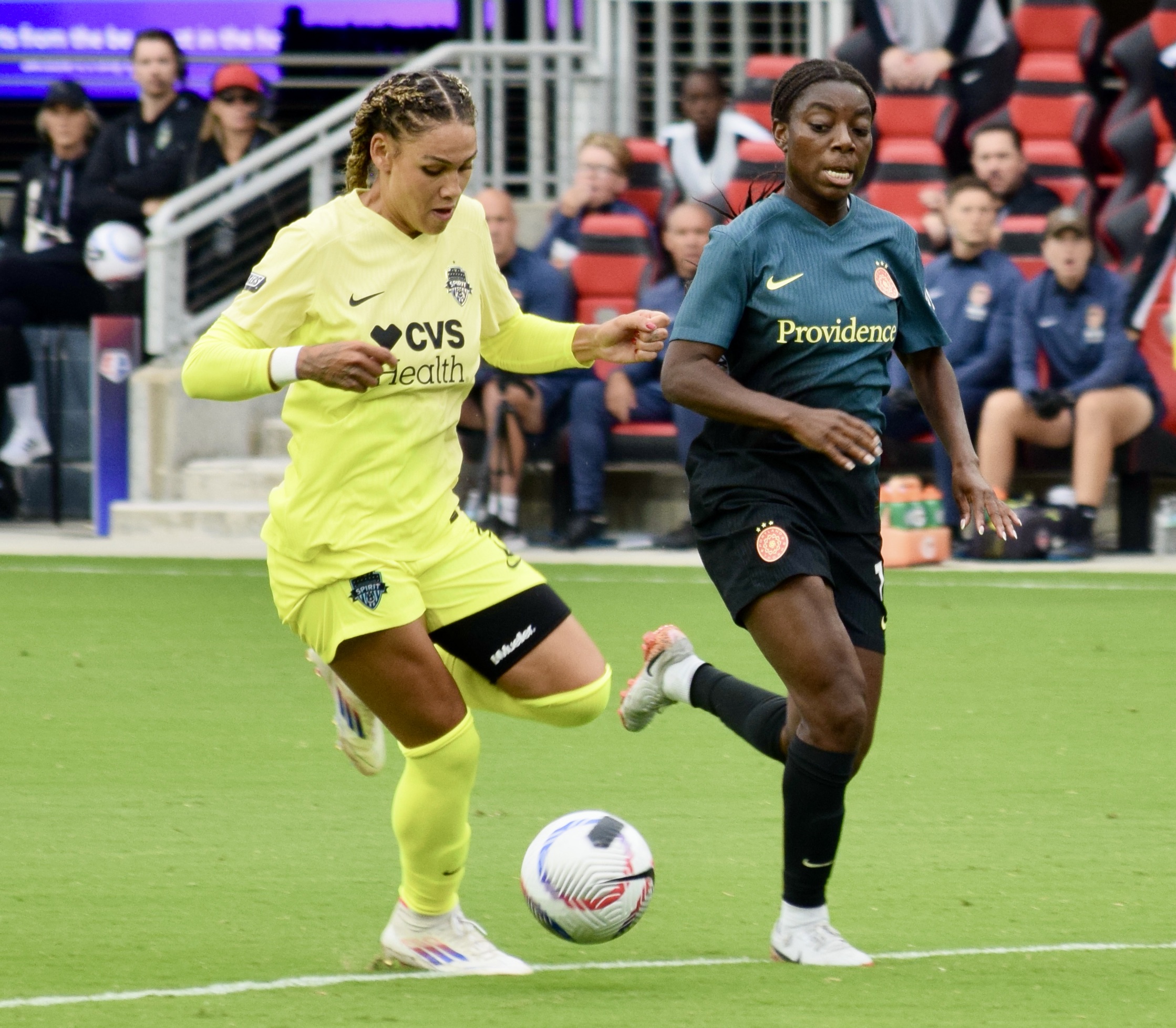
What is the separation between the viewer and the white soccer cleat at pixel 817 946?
4.51 metres

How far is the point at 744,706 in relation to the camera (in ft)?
17.2

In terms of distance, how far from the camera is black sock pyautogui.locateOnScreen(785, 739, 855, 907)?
14.7ft

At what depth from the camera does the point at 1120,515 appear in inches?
470

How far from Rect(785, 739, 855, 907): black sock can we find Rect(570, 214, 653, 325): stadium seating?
324 inches

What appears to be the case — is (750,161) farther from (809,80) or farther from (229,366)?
(229,366)

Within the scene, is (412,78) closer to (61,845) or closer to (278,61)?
(61,845)

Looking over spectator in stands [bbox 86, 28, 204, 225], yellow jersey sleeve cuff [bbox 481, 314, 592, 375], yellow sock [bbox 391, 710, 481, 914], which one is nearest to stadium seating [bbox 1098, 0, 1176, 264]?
spectator in stands [bbox 86, 28, 204, 225]

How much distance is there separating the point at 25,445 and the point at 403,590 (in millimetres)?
9524

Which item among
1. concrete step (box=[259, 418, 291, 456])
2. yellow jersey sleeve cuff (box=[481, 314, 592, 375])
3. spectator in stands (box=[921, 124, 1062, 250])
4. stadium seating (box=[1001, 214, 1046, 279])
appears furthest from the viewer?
concrete step (box=[259, 418, 291, 456])

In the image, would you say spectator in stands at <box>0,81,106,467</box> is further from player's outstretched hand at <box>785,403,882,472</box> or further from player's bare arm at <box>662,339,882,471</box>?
player's outstretched hand at <box>785,403,882,472</box>

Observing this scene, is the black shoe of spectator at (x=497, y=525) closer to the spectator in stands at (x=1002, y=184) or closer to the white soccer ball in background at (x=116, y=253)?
the spectator in stands at (x=1002, y=184)

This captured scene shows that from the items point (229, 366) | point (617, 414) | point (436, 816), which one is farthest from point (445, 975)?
point (617, 414)

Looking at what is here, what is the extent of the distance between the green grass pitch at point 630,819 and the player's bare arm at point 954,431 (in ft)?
3.28

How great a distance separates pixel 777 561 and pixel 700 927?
103 cm
